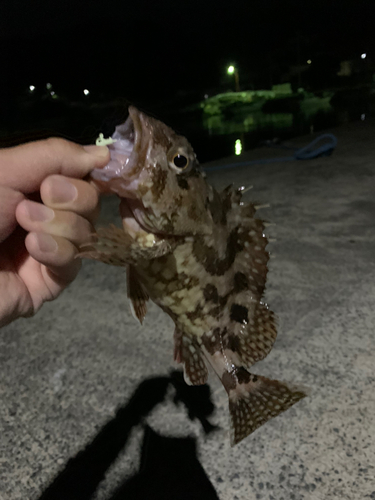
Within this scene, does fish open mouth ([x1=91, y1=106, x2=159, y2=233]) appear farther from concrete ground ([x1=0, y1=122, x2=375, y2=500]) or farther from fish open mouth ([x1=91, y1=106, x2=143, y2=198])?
concrete ground ([x1=0, y1=122, x2=375, y2=500])

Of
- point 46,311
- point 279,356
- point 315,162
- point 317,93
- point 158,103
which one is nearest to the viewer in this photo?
point 279,356

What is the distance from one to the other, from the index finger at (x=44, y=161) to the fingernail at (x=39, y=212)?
0.11 meters

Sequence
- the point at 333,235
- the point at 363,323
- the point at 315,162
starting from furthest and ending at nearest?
the point at 315,162 < the point at 333,235 < the point at 363,323

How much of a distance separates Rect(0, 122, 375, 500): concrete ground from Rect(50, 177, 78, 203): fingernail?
25cm

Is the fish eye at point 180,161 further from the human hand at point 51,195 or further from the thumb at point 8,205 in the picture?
the thumb at point 8,205

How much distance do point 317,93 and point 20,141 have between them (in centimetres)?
6047

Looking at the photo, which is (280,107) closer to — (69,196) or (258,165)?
(258,165)

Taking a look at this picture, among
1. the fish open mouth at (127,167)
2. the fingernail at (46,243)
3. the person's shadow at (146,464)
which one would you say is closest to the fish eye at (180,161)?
the fish open mouth at (127,167)

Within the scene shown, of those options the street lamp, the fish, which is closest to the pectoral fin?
the fish

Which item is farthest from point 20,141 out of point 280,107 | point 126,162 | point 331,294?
point 280,107

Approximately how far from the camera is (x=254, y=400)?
196 centimetres

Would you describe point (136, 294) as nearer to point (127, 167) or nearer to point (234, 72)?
point (127, 167)

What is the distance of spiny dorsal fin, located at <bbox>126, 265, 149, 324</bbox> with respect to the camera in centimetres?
183

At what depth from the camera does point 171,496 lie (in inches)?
86.4
